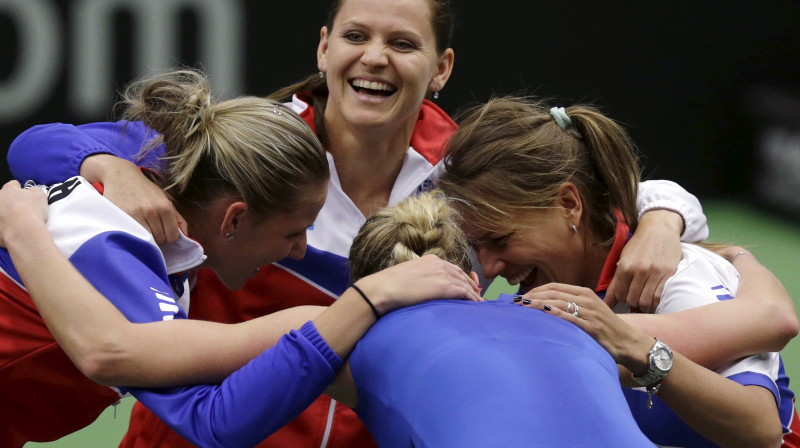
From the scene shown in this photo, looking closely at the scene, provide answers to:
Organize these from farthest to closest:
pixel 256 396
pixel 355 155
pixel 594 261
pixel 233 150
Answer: pixel 355 155
pixel 594 261
pixel 233 150
pixel 256 396

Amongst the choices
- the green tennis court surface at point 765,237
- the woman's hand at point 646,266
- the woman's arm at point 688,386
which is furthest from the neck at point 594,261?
the green tennis court surface at point 765,237

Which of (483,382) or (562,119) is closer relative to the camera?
(483,382)

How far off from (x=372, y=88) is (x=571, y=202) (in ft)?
2.16

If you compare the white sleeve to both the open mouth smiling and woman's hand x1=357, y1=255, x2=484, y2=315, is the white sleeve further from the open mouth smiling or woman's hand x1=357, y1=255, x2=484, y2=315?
woman's hand x1=357, y1=255, x2=484, y2=315

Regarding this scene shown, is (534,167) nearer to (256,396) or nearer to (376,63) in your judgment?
(376,63)

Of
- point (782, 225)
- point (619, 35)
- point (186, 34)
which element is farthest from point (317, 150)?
point (782, 225)

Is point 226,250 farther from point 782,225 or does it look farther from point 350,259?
point 782,225

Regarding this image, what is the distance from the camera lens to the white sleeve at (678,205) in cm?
281

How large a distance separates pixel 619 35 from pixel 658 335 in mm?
3497

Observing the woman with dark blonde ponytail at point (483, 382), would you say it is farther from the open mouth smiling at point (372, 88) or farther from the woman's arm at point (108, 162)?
the open mouth smiling at point (372, 88)

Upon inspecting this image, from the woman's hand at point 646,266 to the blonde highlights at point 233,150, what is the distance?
28.2 inches

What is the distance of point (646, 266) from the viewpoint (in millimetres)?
2508

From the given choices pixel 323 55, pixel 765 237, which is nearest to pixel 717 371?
pixel 323 55

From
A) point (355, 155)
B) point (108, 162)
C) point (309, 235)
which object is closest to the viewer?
point (108, 162)
